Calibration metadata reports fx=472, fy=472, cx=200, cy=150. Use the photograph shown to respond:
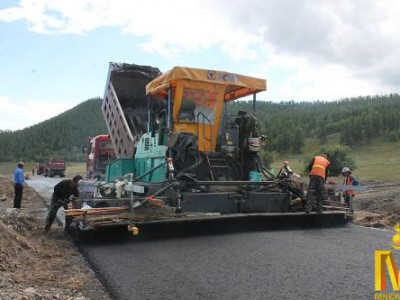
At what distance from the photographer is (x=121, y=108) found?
10.9 metres

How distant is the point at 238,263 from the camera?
522 cm

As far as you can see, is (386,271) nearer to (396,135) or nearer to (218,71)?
(218,71)

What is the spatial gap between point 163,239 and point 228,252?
125 cm

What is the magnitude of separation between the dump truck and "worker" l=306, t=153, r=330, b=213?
0.19m

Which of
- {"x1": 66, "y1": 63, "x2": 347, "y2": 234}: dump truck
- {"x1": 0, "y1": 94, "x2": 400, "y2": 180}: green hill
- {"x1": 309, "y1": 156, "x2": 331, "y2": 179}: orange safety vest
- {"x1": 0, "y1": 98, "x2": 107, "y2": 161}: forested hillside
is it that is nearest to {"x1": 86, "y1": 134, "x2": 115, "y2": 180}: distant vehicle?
{"x1": 0, "y1": 94, "x2": 400, "y2": 180}: green hill

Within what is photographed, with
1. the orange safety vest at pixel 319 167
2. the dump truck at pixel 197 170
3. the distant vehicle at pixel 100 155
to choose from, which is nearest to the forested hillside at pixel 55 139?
the distant vehicle at pixel 100 155

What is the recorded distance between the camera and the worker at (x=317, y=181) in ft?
26.4

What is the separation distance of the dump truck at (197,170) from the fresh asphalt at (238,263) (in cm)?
35

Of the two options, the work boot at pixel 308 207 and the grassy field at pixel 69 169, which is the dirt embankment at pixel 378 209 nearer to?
the work boot at pixel 308 207

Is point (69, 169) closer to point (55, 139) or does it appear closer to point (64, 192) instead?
point (55, 139)

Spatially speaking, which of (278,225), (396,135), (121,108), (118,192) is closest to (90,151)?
(121,108)

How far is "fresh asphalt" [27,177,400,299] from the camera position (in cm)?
425

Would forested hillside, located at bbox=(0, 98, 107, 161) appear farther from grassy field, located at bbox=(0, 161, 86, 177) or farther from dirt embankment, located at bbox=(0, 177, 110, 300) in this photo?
dirt embankment, located at bbox=(0, 177, 110, 300)

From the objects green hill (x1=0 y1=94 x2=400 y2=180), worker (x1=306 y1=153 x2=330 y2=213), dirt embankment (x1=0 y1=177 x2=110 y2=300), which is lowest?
dirt embankment (x1=0 y1=177 x2=110 y2=300)
